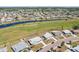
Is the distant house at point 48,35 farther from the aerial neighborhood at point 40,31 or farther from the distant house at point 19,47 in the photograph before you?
the distant house at point 19,47

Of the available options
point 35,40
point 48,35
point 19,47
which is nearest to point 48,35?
point 48,35

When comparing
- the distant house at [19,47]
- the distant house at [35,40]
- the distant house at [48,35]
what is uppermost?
the distant house at [48,35]

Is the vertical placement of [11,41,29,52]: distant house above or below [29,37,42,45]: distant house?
below

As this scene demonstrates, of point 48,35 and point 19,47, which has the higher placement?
point 48,35

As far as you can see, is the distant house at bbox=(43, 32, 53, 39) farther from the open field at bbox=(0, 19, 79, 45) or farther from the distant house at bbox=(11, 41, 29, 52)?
the distant house at bbox=(11, 41, 29, 52)

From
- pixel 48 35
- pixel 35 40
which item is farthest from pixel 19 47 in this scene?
pixel 48 35

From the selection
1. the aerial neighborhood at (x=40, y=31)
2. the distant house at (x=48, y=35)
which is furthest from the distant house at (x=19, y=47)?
the distant house at (x=48, y=35)

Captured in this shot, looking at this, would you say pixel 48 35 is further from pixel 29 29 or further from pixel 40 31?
pixel 29 29

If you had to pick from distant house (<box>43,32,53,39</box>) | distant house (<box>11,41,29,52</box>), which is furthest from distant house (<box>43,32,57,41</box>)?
distant house (<box>11,41,29,52</box>)
